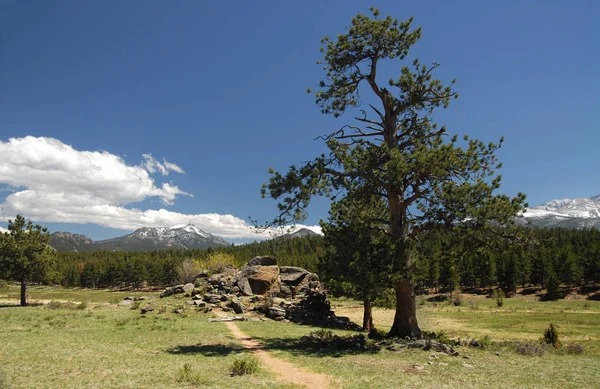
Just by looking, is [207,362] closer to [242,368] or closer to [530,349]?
[242,368]

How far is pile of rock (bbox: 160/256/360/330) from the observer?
1227 inches

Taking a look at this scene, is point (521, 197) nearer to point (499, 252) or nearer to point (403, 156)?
point (499, 252)

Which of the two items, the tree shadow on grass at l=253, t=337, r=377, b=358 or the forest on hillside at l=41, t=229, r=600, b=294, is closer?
the tree shadow on grass at l=253, t=337, r=377, b=358

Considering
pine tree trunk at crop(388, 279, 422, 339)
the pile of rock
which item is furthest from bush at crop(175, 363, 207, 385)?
the pile of rock

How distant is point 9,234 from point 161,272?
88.7 metres

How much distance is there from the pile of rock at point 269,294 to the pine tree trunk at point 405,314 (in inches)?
→ 510

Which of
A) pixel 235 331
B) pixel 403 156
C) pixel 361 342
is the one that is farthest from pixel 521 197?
pixel 235 331

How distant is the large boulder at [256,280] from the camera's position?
123ft

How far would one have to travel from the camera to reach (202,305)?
3231cm

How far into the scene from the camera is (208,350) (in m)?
16.3

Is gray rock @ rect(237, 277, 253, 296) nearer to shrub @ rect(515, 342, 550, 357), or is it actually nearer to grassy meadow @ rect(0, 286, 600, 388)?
grassy meadow @ rect(0, 286, 600, 388)

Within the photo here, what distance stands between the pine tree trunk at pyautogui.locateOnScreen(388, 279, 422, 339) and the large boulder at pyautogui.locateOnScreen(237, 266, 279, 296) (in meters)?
21.4

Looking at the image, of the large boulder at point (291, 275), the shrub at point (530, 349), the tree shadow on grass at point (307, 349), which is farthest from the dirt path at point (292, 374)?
the large boulder at point (291, 275)

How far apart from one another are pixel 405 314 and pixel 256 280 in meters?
22.5
